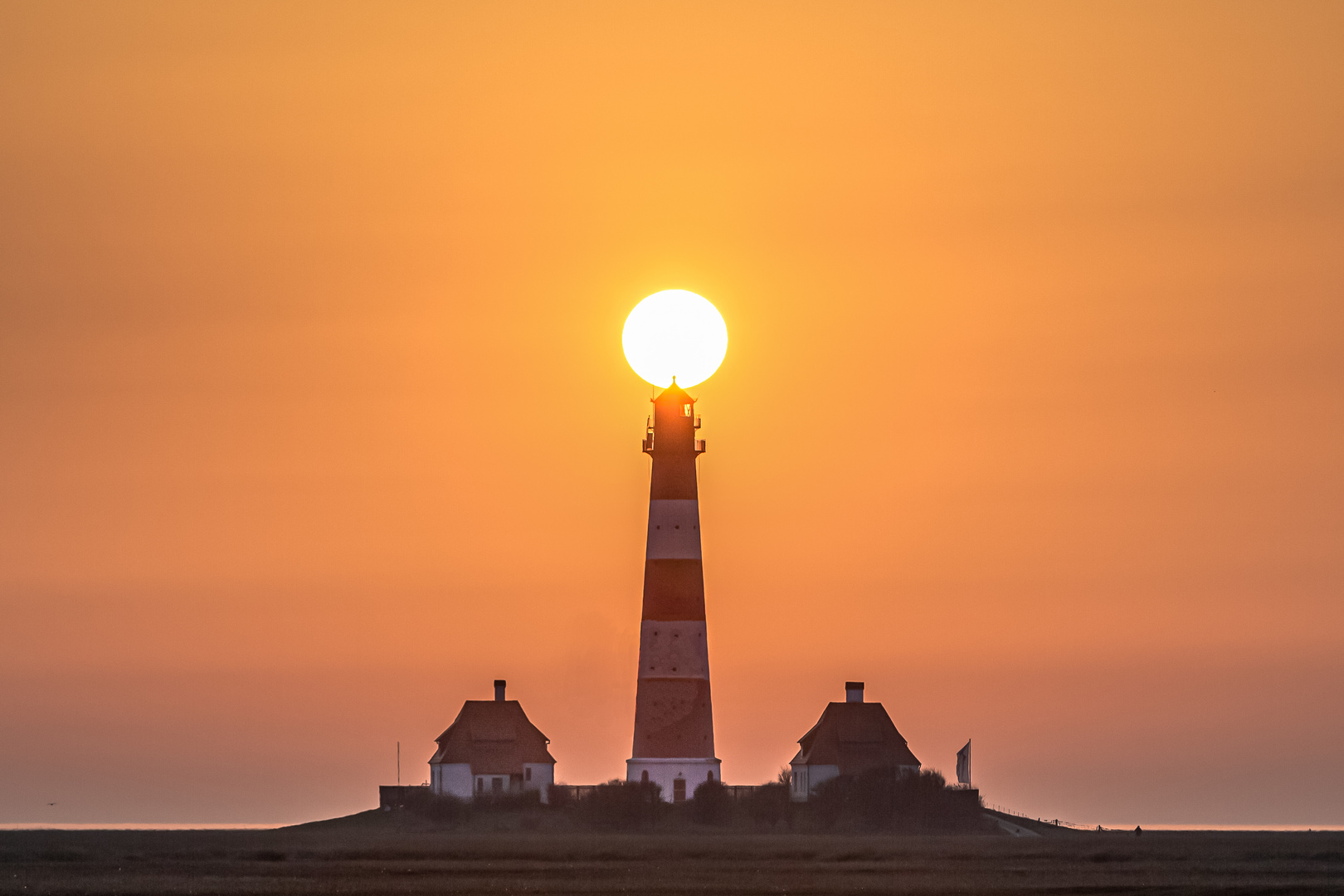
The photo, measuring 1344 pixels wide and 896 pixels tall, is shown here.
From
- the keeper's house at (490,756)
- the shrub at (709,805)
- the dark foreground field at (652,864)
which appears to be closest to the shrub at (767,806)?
the shrub at (709,805)

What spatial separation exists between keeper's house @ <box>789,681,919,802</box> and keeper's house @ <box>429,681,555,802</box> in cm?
1014

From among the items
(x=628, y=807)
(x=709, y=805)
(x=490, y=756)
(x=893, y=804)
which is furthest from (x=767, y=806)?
(x=490, y=756)

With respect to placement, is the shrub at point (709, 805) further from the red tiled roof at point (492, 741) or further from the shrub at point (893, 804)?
the red tiled roof at point (492, 741)

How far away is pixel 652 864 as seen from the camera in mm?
73438

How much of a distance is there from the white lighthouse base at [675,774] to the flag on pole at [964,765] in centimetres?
1287

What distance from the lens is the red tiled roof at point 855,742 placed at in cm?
9881

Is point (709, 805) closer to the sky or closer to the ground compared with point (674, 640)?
closer to the ground

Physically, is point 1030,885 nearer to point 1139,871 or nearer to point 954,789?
point 1139,871

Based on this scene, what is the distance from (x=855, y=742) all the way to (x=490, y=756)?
573 inches

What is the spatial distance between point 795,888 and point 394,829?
34283mm

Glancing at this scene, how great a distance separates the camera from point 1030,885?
64.2 meters

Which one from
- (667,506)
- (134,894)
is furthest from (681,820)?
(134,894)

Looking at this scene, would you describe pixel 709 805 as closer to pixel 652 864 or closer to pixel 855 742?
pixel 855 742

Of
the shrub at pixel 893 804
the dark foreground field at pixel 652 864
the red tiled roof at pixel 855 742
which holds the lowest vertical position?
the dark foreground field at pixel 652 864
